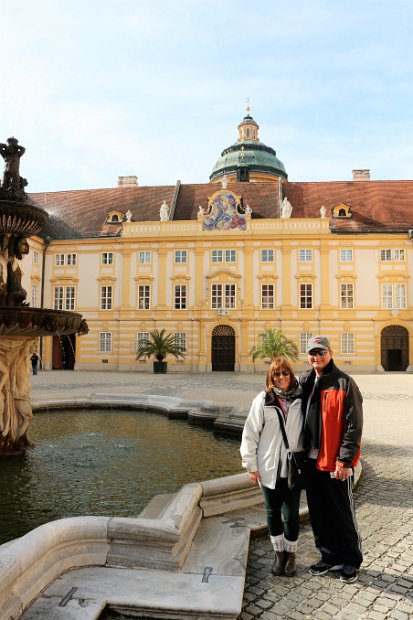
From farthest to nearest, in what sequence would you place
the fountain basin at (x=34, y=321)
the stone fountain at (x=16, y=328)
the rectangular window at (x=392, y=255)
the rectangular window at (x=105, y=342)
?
1. the rectangular window at (x=105, y=342)
2. the rectangular window at (x=392, y=255)
3. the stone fountain at (x=16, y=328)
4. the fountain basin at (x=34, y=321)

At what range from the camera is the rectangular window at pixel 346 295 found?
3316cm

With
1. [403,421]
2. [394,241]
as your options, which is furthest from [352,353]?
[403,421]

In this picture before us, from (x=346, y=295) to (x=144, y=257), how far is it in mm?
14284

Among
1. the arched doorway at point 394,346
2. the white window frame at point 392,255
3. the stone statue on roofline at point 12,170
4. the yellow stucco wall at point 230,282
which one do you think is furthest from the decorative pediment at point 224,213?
the stone statue on roofline at point 12,170

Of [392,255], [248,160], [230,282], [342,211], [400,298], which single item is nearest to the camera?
[400,298]

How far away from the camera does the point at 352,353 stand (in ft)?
107

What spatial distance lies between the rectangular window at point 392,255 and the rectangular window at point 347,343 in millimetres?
5610

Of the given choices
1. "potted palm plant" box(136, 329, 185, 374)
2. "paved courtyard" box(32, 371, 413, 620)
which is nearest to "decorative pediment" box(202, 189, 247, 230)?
"potted palm plant" box(136, 329, 185, 374)

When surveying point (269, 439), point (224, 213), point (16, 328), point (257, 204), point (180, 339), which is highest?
point (257, 204)

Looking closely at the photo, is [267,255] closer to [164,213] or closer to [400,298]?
[164,213]

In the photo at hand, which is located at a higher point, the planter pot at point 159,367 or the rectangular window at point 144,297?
the rectangular window at point 144,297

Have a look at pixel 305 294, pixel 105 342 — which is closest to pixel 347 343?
pixel 305 294

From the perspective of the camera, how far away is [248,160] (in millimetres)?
50562

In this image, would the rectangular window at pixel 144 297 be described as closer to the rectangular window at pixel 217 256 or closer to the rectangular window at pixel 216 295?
the rectangular window at pixel 216 295
